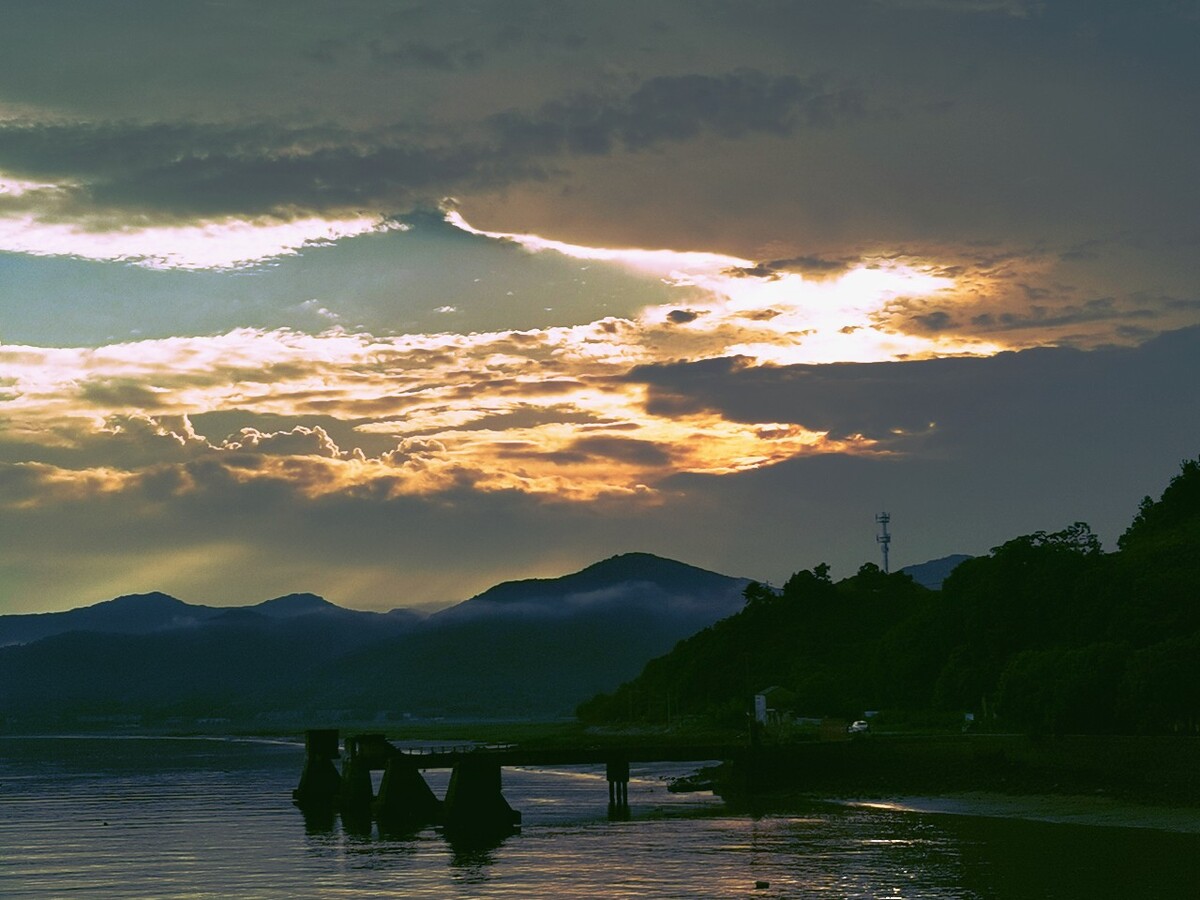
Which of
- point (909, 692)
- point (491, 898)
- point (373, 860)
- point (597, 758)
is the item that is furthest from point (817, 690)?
point (491, 898)

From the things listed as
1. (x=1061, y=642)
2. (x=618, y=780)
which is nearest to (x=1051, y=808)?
(x=618, y=780)

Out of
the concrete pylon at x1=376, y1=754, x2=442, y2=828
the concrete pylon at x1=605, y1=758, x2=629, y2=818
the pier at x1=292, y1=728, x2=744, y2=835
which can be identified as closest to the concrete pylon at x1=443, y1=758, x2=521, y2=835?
the pier at x1=292, y1=728, x2=744, y2=835

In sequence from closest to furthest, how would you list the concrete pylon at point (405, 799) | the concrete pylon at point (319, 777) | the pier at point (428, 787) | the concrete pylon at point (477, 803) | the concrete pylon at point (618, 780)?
the concrete pylon at point (477, 803), the pier at point (428, 787), the concrete pylon at point (405, 799), the concrete pylon at point (618, 780), the concrete pylon at point (319, 777)

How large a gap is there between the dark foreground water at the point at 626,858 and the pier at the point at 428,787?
2.47 m

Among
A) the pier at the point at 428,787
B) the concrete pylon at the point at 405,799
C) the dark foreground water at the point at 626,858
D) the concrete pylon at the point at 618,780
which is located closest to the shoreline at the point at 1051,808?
the dark foreground water at the point at 626,858

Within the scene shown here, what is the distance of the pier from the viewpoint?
9206cm

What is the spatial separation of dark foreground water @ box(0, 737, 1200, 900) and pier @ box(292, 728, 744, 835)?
8.09 ft

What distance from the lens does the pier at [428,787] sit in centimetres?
9206

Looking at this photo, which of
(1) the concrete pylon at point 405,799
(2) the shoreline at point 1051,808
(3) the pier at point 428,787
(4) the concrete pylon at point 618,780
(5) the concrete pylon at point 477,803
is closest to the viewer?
(2) the shoreline at point 1051,808

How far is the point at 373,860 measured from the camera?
78.4m

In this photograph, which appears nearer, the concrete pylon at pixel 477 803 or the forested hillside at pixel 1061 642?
the concrete pylon at pixel 477 803

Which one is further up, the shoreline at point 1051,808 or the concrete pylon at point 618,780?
the concrete pylon at point 618,780

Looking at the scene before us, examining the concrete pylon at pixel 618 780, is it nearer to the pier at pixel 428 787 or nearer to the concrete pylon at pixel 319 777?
the pier at pixel 428 787

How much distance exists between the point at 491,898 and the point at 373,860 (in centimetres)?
1715
